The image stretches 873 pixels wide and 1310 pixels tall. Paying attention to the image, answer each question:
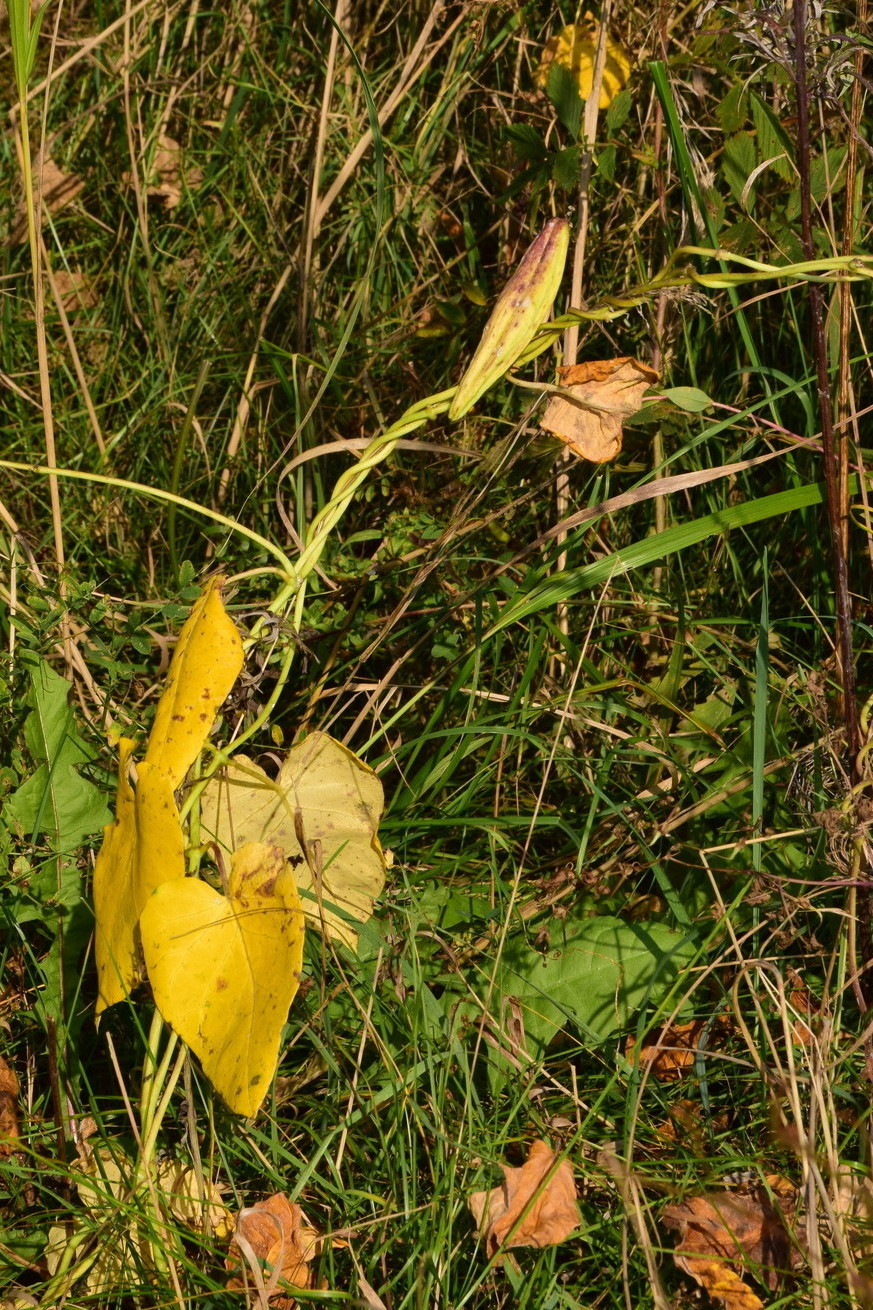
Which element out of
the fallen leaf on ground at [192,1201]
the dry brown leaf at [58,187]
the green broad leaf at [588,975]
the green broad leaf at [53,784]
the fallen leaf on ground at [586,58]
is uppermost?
the fallen leaf on ground at [586,58]

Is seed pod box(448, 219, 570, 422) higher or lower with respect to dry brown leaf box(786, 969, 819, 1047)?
higher

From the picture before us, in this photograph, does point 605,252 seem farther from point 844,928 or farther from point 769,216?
point 844,928

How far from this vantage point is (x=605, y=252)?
1886 mm

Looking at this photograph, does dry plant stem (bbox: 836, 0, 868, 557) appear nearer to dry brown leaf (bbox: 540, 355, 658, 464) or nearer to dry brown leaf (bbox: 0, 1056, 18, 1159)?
dry brown leaf (bbox: 540, 355, 658, 464)

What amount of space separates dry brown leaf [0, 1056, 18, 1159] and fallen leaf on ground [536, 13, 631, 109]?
5.46 feet

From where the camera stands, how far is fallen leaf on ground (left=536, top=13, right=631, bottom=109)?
178 centimetres

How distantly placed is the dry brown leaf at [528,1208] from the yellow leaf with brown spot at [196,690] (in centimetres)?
59

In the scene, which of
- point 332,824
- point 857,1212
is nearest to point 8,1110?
point 332,824

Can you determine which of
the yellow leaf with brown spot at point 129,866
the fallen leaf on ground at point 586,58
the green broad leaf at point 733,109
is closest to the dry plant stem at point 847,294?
the green broad leaf at point 733,109

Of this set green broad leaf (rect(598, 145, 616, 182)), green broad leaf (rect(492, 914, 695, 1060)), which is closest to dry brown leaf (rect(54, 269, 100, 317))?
green broad leaf (rect(598, 145, 616, 182))

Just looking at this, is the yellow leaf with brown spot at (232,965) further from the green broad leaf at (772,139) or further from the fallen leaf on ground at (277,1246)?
the green broad leaf at (772,139)

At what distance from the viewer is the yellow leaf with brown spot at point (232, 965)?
45.7 inches

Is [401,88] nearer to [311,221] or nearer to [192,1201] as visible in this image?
[311,221]

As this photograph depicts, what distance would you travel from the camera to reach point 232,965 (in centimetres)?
120
